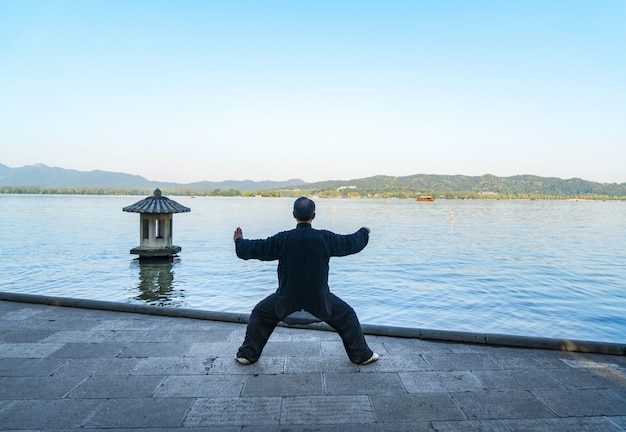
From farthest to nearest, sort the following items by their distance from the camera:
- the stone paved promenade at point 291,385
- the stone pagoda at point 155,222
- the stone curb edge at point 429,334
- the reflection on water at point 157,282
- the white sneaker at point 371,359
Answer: the stone pagoda at point 155,222
the reflection on water at point 157,282
the stone curb edge at point 429,334
the white sneaker at point 371,359
the stone paved promenade at point 291,385

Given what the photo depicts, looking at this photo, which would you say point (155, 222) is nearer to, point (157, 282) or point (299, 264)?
point (157, 282)

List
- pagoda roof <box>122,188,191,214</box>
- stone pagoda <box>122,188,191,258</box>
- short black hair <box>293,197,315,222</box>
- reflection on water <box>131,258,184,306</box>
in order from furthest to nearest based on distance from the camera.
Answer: stone pagoda <box>122,188,191,258</box> → pagoda roof <box>122,188,191,214</box> → reflection on water <box>131,258,184,306</box> → short black hair <box>293,197,315,222</box>

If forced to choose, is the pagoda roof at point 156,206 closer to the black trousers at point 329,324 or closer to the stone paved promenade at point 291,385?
the stone paved promenade at point 291,385

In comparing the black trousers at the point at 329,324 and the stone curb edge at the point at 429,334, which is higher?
the black trousers at the point at 329,324

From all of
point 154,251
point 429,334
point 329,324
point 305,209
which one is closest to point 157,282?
point 154,251

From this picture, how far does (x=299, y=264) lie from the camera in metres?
4.14

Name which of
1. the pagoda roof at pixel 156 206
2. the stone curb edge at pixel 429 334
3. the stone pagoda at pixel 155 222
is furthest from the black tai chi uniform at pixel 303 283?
the stone pagoda at pixel 155 222

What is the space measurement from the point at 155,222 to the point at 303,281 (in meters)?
15.9

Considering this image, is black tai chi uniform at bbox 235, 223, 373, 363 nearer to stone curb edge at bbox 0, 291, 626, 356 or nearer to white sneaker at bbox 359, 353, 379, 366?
white sneaker at bbox 359, 353, 379, 366

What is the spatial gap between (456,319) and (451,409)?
9.31 metres

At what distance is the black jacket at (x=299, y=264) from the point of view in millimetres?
4148

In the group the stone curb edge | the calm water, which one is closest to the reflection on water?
the calm water

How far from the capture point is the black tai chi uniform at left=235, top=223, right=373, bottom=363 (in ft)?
13.6

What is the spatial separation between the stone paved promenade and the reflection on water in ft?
28.4
